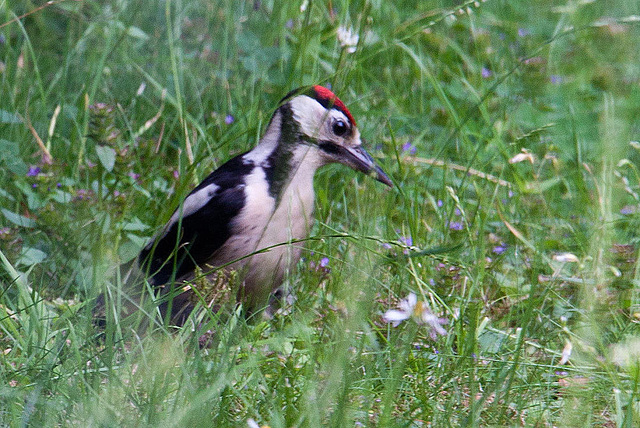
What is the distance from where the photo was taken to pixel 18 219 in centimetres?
335

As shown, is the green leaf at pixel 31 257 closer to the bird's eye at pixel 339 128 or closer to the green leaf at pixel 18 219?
the green leaf at pixel 18 219

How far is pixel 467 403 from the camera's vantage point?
2432 millimetres

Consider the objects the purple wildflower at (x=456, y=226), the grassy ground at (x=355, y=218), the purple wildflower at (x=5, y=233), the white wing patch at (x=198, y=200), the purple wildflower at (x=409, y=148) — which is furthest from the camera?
the purple wildflower at (x=409, y=148)

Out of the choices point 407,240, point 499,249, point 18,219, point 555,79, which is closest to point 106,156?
point 18,219

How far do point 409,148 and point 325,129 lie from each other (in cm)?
78

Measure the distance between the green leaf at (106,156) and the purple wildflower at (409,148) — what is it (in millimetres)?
1303

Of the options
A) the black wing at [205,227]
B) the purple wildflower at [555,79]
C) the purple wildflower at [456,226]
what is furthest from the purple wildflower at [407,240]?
the purple wildflower at [555,79]

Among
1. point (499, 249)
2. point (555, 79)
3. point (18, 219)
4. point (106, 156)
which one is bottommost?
point (499, 249)

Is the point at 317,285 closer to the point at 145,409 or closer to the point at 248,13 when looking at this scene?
the point at 145,409

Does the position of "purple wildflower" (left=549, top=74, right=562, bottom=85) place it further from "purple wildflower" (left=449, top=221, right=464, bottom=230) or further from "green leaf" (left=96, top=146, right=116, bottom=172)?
"green leaf" (left=96, top=146, right=116, bottom=172)

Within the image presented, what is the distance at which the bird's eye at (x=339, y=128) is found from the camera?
336 centimetres

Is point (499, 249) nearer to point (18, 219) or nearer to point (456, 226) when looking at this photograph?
point (456, 226)

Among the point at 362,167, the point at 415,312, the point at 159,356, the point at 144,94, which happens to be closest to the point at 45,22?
the point at 144,94

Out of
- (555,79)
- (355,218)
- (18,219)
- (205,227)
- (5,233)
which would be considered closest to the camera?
(5,233)
